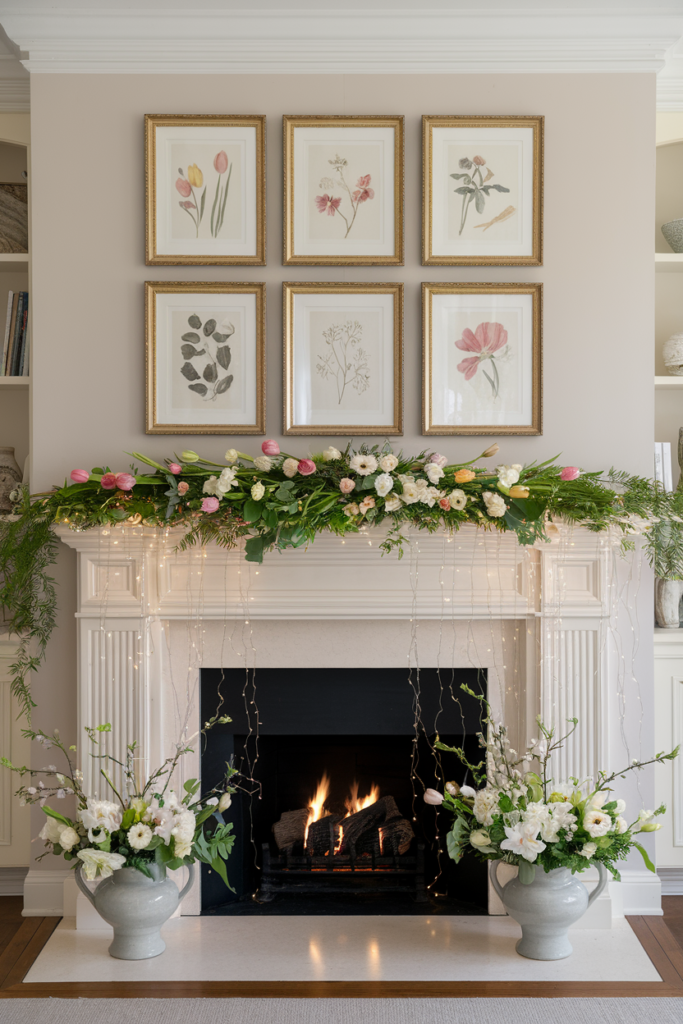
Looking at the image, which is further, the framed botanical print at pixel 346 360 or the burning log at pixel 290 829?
the burning log at pixel 290 829

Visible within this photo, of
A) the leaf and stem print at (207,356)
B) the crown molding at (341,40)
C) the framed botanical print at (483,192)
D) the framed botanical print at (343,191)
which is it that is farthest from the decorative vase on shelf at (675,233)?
the leaf and stem print at (207,356)

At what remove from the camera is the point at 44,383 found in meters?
2.30

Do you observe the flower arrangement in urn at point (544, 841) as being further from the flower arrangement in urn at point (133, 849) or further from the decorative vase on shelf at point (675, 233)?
the decorative vase on shelf at point (675, 233)

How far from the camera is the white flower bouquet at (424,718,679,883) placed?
1950 millimetres

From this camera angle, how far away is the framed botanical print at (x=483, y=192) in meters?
2.28

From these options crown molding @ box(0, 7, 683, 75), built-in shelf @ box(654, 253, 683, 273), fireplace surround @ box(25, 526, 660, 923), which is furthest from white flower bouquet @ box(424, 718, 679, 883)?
crown molding @ box(0, 7, 683, 75)

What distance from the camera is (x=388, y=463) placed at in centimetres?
205

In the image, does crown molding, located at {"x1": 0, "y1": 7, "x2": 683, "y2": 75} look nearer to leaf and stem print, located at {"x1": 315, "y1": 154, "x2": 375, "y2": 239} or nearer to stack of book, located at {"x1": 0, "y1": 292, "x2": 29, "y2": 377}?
leaf and stem print, located at {"x1": 315, "y1": 154, "x2": 375, "y2": 239}

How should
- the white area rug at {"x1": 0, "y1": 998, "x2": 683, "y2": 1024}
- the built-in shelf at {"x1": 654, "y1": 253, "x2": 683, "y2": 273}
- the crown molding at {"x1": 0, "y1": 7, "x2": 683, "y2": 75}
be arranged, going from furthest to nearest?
the built-in shelf at {"x1": 654, "y1": 253, "x2": 683, "y2": 273}, the crown molding at {"x1": 0, "y1": 7, "x2": 683, "y2": 75}, the white area rug at {"x1": 0, "y1": 998, "x2": 683, "y2": 1024}

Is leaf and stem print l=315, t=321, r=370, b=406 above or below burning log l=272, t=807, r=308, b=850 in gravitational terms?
above

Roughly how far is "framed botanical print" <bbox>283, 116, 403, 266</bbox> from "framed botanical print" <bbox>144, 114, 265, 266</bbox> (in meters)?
0.11

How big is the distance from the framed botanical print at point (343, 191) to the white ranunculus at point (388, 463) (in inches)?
26.2

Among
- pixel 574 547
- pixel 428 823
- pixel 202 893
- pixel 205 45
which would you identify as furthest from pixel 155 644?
pixel 205 45

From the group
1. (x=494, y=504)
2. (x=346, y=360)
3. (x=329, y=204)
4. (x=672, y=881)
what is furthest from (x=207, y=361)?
(x=672, y=881)
